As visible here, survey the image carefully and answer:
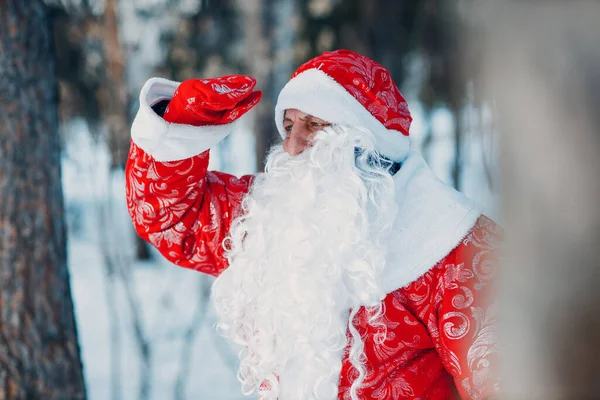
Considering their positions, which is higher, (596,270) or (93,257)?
(596,270)

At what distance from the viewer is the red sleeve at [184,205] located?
1.87m

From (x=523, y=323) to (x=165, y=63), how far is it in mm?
5016

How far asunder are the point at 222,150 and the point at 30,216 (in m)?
2.21

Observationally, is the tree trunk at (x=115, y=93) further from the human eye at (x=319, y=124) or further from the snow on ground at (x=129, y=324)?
the human eye at (x=319, y=124)

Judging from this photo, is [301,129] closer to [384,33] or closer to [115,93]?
[115,93]

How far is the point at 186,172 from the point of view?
6.19 feet

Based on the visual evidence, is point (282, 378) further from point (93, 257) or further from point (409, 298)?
point (93, 257)

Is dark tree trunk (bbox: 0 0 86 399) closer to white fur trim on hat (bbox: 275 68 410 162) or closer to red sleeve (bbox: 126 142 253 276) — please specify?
red sleeve (bbox: 126 142 253 276)

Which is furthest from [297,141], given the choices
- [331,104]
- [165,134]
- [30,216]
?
[30,216]

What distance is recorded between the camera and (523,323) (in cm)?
45

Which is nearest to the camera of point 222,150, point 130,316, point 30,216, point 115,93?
point 30,216

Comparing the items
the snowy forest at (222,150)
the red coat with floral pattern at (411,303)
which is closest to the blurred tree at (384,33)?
the snowy forest at (222,150)

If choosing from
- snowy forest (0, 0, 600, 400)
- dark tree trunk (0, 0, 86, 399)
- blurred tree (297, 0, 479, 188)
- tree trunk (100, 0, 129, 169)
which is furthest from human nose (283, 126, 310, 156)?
blurred tree (297, 0, 479, 188)

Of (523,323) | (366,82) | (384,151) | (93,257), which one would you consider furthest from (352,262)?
(93,257)
